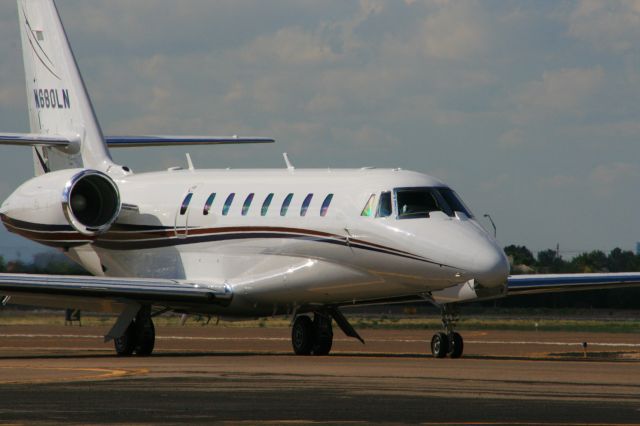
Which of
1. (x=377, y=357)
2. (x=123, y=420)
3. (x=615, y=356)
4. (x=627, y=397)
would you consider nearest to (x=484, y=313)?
(x=615, y=356)

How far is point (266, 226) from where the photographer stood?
2667 centimetres

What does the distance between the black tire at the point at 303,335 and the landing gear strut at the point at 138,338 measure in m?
2.64

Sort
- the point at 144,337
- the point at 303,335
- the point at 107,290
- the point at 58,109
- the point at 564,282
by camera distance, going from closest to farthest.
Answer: the point at 107,290 → the point at 144,337 → the point at 564,282 → the point at 303,335 → the point at 58,109

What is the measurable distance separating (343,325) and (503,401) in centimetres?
1243

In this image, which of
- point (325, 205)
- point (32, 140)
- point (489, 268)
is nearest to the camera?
point (489, 268)

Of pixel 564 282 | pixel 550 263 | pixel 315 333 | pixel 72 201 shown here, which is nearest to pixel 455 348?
pixel 564 282

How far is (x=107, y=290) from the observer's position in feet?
83.7

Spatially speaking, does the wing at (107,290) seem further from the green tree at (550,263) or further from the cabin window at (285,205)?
the green tree at (550,263)

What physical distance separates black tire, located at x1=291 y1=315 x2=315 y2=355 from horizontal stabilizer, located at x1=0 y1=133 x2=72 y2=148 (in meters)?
6.95

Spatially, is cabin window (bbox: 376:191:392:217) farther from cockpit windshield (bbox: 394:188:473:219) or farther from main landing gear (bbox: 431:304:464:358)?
main landing gear (bbox: 431:304:464:358)

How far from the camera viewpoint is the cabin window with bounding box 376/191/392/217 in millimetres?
24703

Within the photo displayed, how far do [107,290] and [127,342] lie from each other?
172 centimetres

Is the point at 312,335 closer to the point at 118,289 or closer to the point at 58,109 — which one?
the point at 118,289

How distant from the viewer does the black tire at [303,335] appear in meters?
27.2
